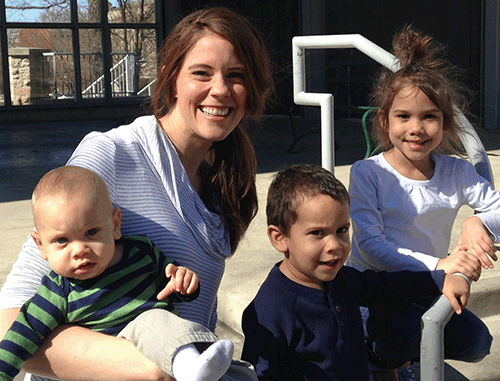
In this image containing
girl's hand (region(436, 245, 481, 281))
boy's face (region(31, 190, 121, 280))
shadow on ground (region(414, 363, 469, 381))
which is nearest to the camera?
boy's face (region(31, 190, 121, 280))

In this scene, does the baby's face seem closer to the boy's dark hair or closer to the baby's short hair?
the boy's dark hair

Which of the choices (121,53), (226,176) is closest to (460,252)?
(226,176)

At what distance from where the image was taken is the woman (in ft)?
5.98

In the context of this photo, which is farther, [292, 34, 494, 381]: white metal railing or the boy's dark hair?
[292, 34, 494, 381]: white metal railing

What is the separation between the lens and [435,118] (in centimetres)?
225

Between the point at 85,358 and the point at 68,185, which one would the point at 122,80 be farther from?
the point at 85,358

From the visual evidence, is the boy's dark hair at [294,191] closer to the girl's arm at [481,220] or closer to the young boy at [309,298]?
the young boy at [309,298]

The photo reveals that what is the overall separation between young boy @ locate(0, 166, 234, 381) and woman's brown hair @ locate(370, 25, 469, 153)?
43.1 inches

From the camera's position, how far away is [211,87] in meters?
1.95

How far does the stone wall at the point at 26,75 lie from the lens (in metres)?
14.3

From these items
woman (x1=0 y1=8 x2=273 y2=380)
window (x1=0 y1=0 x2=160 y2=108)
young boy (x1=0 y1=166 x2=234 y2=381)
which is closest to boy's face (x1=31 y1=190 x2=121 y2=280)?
young boy (x1=0 y1=166 x2=234 y2=381)

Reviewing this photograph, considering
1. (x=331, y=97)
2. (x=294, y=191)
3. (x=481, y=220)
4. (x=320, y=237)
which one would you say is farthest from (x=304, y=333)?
(x=331, y=97)

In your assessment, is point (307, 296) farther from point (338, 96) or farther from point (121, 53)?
point (121, 53)

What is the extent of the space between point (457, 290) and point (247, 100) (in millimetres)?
892
